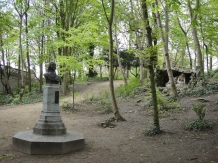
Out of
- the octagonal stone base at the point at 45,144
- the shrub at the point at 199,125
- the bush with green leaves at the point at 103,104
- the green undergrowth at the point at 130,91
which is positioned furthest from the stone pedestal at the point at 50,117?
the green undergrowth at the point at 130,91

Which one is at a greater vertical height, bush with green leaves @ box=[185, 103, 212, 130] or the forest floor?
bush with green leaves @ box=[185, 103, 212, 130]

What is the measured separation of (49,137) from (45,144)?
18.9 inches

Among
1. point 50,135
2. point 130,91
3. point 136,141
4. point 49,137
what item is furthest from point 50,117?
point 130,91

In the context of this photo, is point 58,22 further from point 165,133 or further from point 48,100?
point 165,133

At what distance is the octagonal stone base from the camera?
607 centimetres

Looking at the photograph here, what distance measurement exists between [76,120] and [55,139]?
519 cm

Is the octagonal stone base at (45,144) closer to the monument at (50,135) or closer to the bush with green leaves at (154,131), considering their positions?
the monument at (50,135)

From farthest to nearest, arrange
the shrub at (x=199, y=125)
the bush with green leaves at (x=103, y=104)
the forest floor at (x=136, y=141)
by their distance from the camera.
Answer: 1. the bush with green leaves at (x=103, y=104)
2. the shrub at (x=199, y=125)
3. the forest floor at (x=136, y=141)

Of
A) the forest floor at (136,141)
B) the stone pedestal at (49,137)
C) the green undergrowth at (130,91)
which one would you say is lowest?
the forest floor at (136,141)

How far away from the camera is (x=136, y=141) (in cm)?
741

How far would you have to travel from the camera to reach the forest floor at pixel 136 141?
5.68m

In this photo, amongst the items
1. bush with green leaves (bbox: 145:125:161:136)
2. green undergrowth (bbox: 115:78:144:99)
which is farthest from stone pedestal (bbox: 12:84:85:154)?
green undergrowth (bbox: 115:78:144:99)

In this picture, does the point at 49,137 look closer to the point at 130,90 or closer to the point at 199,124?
the point at 199,124

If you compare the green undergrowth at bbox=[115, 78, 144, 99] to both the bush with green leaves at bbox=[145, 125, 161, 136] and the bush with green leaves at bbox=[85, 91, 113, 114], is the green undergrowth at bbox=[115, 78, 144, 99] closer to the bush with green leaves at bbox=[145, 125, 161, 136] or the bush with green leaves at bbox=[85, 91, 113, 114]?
the bush with green leaves at bbox=[85, 91, 113, 114]
